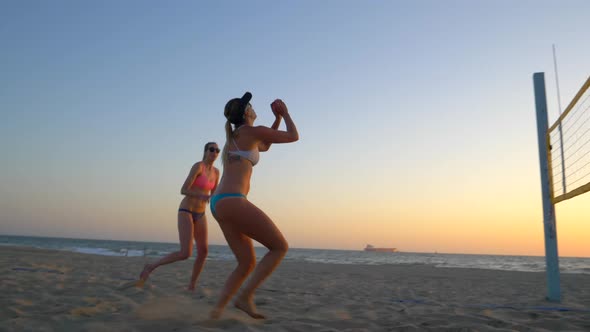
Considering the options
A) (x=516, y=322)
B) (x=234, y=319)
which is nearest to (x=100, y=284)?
(x=234, y=319)

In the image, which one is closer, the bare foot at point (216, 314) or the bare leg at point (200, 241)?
the bare foot at point (216, 314)

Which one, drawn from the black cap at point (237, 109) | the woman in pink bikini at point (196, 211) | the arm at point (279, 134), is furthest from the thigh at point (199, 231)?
the arm at point (279, 134)

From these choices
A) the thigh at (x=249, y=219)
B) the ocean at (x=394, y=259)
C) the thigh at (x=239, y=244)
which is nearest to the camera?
the thigh at (x=249, y=219)

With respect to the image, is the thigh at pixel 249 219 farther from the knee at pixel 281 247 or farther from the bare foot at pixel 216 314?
the bare foot at pixel 216 314

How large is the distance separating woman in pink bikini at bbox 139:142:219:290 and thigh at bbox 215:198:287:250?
6.34 ft

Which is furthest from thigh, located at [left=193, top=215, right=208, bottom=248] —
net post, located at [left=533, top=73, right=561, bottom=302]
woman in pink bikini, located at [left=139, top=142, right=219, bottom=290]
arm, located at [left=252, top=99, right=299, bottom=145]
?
net post, located at [left=533, top=73, right=561, bottom=302]

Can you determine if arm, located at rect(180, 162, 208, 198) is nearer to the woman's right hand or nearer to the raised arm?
the raised arm

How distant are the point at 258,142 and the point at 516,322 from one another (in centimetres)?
227

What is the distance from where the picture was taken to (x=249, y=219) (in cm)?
261

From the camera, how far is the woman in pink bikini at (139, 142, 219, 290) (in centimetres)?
447

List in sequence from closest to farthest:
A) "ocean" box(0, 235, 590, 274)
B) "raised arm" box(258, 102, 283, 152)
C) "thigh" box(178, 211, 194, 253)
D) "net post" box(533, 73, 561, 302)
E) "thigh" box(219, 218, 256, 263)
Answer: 1. "thigh" box(219, 218, 256, 263)
2. "raised arm" box(258, 102, 283, 152)
3. "thigh" box(178, 211, 194, 253)
4. "net post" box(533, 73, 561, 302)
5. "ocean" box(0, 235, 590, 274)

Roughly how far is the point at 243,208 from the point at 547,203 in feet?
13.0

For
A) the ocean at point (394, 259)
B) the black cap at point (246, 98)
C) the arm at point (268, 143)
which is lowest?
the ocean at point (394, 259)

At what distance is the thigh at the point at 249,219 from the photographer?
261cm
